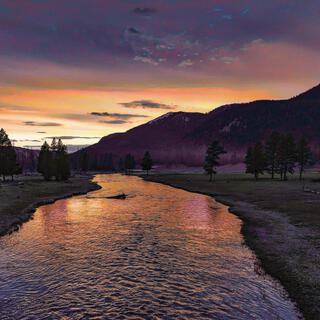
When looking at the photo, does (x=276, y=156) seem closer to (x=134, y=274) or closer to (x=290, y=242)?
(x=290, y=242)

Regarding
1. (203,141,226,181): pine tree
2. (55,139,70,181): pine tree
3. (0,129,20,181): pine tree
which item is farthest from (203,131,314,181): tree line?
(0,129,20,181): pine tree

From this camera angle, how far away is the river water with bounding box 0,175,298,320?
1627cm

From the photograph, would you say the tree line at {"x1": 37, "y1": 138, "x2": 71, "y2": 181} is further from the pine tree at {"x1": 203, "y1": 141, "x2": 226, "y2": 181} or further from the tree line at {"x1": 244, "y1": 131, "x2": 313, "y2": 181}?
the tree line at {"x1": 244, "y1": 131, "x2": 313, "y2": 181}

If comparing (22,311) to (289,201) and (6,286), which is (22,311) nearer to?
(6,286)

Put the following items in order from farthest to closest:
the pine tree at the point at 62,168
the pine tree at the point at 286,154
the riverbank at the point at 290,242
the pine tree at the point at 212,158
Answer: the pine tree at the point at 62,168, the pine tree at the point at 212,158, the pine tree at the point at 286,154, the riverbank at the point at 290,242

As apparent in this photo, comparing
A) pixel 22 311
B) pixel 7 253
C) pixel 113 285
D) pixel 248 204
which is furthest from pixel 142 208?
pixel 22 311

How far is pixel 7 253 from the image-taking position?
84.0 feet

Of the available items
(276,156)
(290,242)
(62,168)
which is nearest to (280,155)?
(276,156)

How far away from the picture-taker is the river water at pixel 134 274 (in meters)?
16.3

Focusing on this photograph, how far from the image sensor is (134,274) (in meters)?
21.1

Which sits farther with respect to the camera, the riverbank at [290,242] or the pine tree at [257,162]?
the pine tree at [257,162]

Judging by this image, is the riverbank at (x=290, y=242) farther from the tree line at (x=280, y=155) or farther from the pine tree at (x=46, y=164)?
the pine tree at (x=46, y=164)

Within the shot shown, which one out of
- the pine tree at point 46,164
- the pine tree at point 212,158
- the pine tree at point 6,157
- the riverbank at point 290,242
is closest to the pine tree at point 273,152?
the pine tree at point 212,158

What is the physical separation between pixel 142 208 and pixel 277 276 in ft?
102
